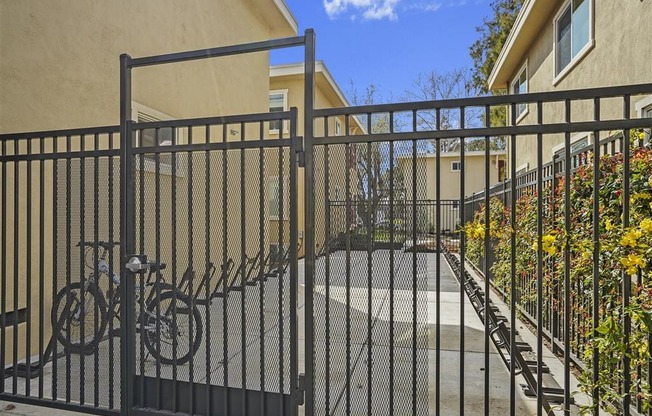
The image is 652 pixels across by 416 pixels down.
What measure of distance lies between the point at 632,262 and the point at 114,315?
304cm

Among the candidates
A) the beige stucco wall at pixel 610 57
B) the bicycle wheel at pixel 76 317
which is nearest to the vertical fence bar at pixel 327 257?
the bicycle wheel at pixel 76 317

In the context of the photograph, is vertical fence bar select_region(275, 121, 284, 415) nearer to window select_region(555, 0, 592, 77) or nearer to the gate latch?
the gate latch

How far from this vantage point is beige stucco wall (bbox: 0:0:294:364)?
3.17 meters

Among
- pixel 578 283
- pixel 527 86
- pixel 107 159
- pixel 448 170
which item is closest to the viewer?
pixel 107 159

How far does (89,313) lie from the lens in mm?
3143

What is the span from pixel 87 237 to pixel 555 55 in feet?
23.4

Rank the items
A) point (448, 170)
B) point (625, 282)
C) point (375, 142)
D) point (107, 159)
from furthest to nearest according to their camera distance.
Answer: point (448, 170) < point (107, 159) < point (375, 142) < point (625, 282)

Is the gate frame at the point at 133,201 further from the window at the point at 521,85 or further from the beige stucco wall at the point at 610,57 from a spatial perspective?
the window at the point at 521,85

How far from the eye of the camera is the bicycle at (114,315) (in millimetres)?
2502

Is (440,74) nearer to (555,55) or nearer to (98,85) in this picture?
(555,55)

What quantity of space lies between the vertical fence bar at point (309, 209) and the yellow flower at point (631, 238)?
143 centimetres

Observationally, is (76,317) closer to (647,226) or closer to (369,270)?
(369,270)

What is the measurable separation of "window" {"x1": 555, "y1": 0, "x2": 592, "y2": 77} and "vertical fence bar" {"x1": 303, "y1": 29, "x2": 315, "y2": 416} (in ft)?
16.1

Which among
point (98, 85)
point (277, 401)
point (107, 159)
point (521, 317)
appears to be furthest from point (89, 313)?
point (521, 317)
